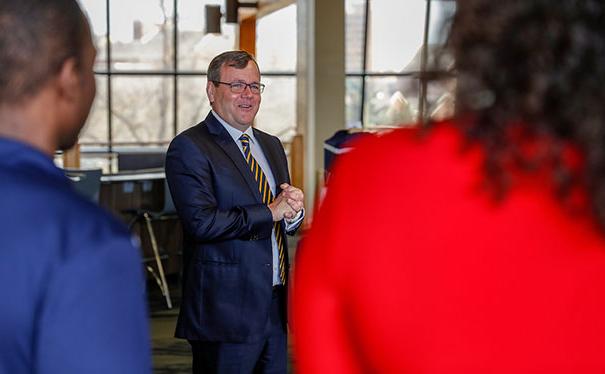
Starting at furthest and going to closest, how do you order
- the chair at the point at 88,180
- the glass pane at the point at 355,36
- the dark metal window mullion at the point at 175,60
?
1. the dark metal window mullion at the point at 175,60
2. the glass pane at the point at 355,36
3. the chair at the point at 88,180

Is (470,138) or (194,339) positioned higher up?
(470,138)

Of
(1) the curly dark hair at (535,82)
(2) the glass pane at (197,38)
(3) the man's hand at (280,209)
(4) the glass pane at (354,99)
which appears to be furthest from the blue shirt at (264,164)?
(4) the glass pane at (354,99)

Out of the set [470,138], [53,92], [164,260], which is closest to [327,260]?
[470,138]

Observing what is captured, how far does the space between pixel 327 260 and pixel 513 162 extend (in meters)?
0.23

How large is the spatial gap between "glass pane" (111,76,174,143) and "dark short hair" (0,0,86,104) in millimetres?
14332

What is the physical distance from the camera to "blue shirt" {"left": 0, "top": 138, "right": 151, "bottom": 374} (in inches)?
39.6

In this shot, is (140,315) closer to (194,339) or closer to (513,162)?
(513,162)

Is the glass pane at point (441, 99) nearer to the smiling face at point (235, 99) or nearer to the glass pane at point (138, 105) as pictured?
the smiling face at point (235, 99)

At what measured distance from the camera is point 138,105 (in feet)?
50.9

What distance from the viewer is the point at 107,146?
15406mm

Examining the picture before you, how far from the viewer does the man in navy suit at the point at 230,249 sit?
2.94 m

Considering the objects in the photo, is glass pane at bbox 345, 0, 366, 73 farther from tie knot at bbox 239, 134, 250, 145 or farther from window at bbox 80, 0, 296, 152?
tie knot at bbox 239, 134, 250, 145

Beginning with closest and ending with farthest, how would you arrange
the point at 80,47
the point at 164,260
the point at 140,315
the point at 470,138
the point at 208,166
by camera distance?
the point at 470,138
the point at 140,315
the point at 80,47
the point at 208,166
the point at 164,260

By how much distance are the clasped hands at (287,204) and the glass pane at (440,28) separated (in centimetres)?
→ 196
